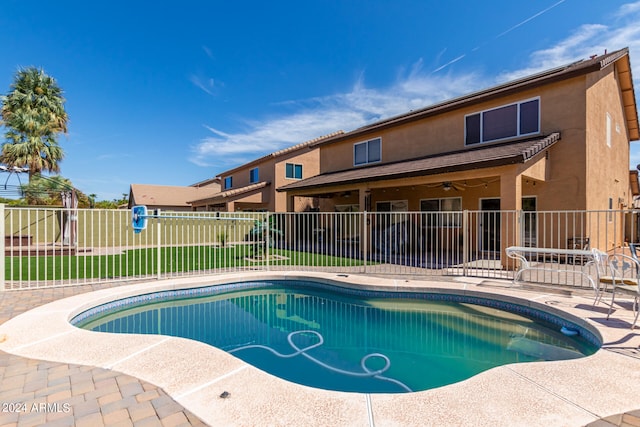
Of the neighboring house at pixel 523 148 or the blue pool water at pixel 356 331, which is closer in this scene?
the blue pool water at pixel 356 331

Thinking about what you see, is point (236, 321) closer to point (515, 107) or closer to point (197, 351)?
point (197, 351)

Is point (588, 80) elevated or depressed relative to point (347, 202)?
elevated

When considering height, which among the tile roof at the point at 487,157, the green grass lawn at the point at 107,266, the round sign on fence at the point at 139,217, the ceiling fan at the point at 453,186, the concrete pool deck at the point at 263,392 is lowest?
the green grass lawn at the point at 107,266

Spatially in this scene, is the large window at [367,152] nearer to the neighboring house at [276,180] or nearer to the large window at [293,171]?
the neighboring house at [276,180]

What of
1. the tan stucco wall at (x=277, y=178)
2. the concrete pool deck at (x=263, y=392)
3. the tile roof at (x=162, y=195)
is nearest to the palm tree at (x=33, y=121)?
the tan stucco wall at (x=277, y=178)

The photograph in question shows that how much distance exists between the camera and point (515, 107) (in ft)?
39.8

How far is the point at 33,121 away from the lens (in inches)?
750

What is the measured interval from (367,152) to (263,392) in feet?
53.7

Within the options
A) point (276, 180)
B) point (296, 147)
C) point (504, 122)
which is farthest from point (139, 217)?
point (296, 147)

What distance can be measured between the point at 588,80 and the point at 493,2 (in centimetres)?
471

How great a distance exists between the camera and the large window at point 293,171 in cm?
2370

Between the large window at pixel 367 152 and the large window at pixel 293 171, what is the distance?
664 centimetres

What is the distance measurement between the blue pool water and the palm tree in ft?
61.6

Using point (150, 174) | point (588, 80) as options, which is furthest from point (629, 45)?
point (150, 174)
